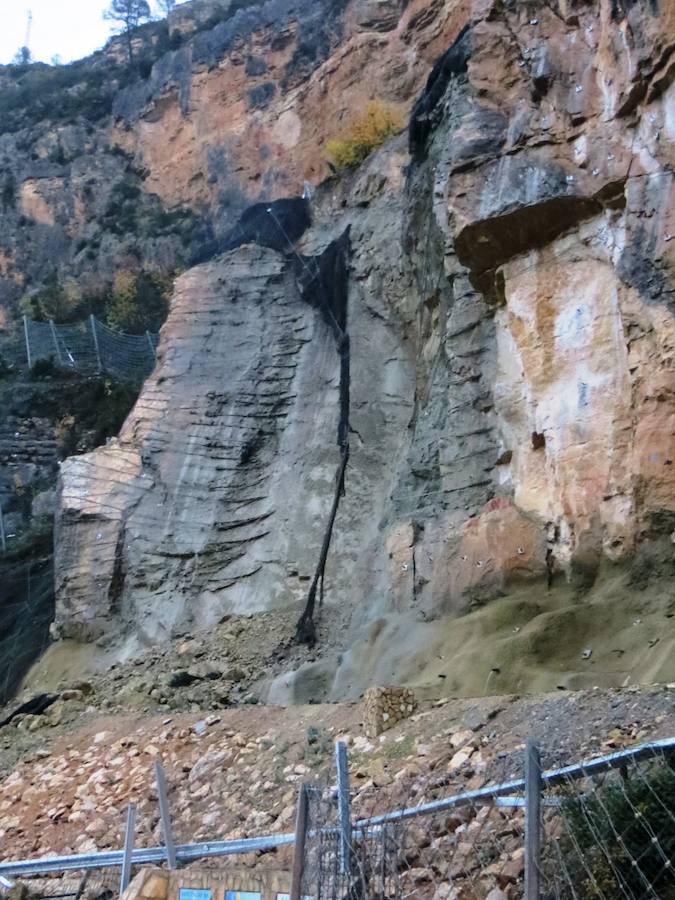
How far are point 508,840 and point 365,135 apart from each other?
63.9 feet

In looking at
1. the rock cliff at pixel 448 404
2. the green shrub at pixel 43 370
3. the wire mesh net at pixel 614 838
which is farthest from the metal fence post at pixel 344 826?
the green shrub at pixel 43 370

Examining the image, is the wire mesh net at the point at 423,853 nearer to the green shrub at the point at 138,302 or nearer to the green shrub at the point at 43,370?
the green shrub at the point at 43,370

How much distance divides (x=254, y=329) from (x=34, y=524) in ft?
26.7

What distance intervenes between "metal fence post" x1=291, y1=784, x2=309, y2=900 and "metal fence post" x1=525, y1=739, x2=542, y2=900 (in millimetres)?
1209

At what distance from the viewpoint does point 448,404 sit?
13.9 meters

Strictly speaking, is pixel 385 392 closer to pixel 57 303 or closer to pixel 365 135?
pixel 365 135

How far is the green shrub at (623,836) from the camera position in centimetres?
379

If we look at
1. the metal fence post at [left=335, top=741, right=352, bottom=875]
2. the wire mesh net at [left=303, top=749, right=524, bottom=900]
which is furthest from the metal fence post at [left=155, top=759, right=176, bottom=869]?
the metal fence post at [left=335, top=741, right=352, bottom=875]

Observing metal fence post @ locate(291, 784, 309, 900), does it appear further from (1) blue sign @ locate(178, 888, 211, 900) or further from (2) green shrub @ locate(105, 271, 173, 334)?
(2) green shrub @ locate(105, 271, 173, 334)

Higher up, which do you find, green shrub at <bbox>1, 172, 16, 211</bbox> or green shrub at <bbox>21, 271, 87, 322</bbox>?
green shrub at <bbox>1, 172, 16, 211</bbox>

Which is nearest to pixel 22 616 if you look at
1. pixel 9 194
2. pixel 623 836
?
pixel 623 836

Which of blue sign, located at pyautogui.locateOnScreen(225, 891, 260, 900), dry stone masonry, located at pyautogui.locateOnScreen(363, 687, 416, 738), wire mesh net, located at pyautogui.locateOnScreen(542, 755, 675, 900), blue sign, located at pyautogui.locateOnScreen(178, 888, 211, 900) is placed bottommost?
blue sign, located at pyautogui.locateOnScreen(178, 888, 211, 900)

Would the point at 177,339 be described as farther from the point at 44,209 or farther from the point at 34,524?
the point at 44,209

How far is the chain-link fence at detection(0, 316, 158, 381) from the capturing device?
28.5 metres
